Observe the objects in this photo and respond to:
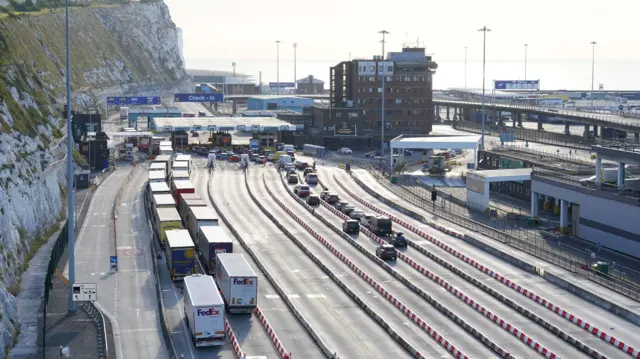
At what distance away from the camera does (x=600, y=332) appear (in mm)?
42281

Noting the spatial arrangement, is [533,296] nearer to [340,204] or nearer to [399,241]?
[399,241]

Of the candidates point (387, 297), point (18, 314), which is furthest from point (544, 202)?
→ point (18, 314)

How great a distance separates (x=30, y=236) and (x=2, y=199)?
7.19m

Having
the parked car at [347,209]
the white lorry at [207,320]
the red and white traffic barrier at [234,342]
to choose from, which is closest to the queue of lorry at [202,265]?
the white lorry at [207,320]

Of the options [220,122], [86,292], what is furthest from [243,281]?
[220,122]

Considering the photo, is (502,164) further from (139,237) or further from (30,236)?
(30,236)

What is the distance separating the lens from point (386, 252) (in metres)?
58.9

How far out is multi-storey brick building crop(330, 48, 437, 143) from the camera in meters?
139

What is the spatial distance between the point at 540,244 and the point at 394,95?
79430mm

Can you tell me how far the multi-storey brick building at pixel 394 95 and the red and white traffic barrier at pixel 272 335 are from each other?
3736 inches

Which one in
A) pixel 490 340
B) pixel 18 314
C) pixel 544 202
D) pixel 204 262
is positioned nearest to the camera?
pixel 490 340

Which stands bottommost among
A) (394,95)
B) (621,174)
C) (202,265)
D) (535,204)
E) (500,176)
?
(202,265)

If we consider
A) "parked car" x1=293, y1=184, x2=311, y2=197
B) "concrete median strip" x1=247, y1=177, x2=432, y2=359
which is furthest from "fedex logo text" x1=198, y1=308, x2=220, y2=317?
"parked car" x1=293, y1=184, x2=311, y2=197

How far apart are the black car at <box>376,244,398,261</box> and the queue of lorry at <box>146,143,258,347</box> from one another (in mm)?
10181
